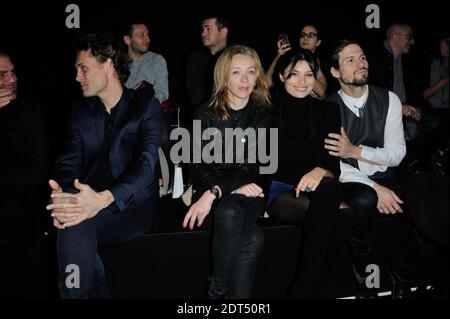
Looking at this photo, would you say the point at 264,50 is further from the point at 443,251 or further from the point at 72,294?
the point at 72,294

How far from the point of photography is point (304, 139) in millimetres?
2180

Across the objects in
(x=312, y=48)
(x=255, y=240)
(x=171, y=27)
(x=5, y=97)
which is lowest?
(x=255, y=240)

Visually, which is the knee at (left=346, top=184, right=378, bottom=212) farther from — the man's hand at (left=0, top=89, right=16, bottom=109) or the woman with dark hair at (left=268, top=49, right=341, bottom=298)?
the man's hand at (left=0, top=89, right=16, bottom=109)

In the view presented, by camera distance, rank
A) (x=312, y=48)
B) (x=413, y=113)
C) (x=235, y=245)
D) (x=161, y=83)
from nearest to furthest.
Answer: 1. (x=235, y=245)
2. (x=413, y=113)
3. (x=161, y=83)
4. (x=312, y=48)

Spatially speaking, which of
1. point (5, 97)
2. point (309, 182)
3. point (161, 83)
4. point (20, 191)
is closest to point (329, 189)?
point (309, 182)

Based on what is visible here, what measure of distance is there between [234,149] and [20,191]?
1.10m

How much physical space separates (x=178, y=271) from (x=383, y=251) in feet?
3.72

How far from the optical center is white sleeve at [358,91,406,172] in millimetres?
2238

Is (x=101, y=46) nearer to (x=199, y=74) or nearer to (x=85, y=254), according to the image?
(x=85, y=254)

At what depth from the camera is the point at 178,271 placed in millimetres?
2061

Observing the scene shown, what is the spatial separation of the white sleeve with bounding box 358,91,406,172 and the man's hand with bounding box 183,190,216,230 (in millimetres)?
920

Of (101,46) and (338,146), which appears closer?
(101,46)

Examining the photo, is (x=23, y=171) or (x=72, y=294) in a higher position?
(x=23, y=171)
